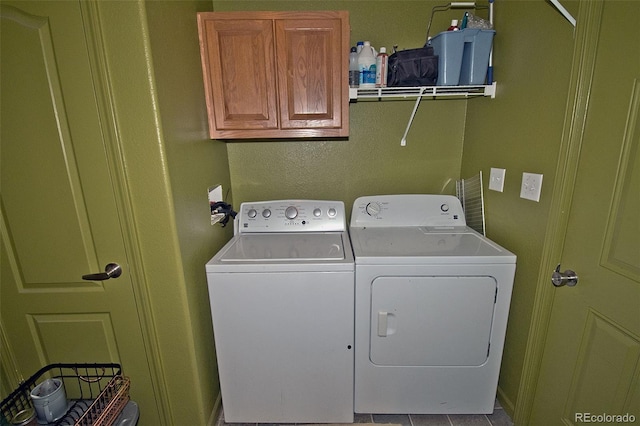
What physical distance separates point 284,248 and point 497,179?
1.22 metres

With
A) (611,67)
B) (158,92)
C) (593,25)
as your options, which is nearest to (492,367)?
(611,67)

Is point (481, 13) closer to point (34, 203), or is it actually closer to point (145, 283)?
point (145, 283)

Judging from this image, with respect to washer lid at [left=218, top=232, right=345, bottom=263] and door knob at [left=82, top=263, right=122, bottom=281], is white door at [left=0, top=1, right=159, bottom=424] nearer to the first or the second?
door knob at [left=82, top=263, right=122, bottom=281]

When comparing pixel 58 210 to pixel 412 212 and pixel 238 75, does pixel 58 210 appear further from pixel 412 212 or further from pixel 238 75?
pixel 412 212

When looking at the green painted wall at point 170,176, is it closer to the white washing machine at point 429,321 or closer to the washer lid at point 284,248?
the washer lid at point 284,248

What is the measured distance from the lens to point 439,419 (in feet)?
5.05

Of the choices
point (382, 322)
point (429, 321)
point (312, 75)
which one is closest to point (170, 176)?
point (312, 75)

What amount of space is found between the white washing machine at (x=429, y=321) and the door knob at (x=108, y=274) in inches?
40.8

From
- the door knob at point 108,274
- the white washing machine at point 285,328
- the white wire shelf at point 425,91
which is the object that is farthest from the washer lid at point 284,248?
the white wire shelf at point 425,91

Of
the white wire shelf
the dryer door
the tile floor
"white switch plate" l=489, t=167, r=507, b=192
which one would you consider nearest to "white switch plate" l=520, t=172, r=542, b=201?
"white switch plate" l=489, t=167, r=507, b=192

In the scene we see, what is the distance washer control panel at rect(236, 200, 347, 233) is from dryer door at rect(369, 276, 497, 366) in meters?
0.56

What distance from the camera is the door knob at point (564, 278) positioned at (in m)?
1.09

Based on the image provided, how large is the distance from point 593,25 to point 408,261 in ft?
3.55

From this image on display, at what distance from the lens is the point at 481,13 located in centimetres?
167
